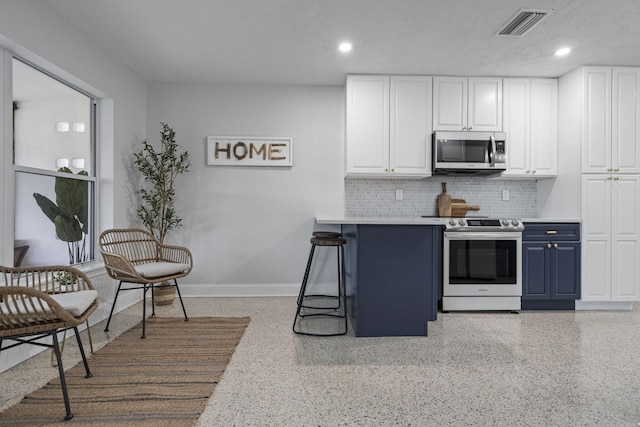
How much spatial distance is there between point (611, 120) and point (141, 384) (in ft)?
15.0

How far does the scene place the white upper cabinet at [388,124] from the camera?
12.6 ft

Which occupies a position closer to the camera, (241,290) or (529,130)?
(529,130)

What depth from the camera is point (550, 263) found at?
3.57 meters

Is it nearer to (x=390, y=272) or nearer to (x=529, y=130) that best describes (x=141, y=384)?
(x=390, y=272)

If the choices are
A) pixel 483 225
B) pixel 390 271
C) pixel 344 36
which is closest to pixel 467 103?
pixel 483 225

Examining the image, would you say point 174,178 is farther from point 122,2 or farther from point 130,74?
point 122,2

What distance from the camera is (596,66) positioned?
358cm

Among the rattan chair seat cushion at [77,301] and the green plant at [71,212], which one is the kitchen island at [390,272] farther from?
the green plant at [71,212]

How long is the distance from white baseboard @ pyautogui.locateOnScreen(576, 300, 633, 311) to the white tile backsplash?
3.51 feet

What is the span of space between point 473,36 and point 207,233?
3.28 m

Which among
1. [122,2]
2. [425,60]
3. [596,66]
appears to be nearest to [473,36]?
[425,60]

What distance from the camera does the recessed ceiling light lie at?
3.15m

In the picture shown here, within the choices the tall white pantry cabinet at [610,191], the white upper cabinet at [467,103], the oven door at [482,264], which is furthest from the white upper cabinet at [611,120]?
the oven door at [482,264]

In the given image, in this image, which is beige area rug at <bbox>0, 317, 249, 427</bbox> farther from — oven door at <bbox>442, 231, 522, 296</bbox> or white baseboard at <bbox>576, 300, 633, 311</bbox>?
white baseboard at <bbox>576, 300, 633, 311</bbox>
